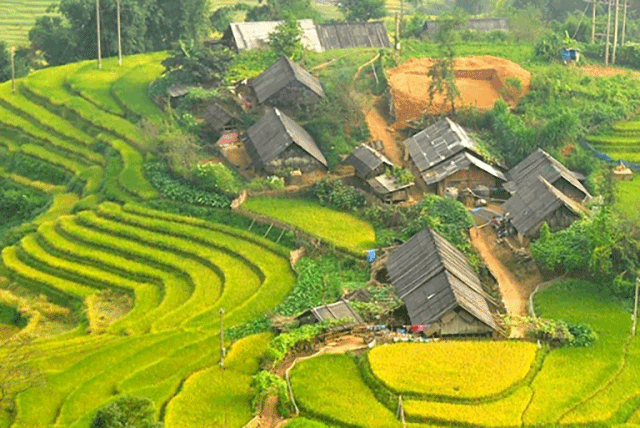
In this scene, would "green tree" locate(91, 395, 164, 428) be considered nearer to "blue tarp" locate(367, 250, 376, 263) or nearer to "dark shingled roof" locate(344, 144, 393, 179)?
"blue tarp" locate(367, 250, 376, 263)

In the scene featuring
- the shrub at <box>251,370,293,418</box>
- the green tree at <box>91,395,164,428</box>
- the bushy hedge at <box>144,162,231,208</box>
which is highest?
the green tree at <box>91,395,164,428</box>

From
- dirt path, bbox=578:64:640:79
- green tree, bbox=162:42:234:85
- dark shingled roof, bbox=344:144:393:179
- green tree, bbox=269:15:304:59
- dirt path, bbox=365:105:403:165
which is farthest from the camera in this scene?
green tree, bbox=269:15:304:59

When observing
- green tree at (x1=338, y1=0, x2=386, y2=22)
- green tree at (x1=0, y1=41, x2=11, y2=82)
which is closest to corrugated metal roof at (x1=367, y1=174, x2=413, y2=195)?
green tree at (x1=338, y1=0, x2=386, y2=22)

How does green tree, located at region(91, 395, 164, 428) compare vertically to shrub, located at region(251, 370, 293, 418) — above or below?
above

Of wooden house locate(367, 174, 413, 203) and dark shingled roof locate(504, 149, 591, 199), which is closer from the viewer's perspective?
dark shingled roof locate(504, 149, 591, 199)

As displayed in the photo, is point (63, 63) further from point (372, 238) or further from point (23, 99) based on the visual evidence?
point (372, 238)

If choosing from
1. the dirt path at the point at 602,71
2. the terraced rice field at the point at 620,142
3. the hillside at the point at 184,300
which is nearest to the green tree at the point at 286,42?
the hillside at the point at 184,300

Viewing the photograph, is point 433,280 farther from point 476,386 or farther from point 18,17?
point 18,17
